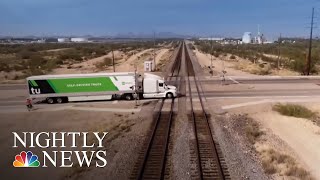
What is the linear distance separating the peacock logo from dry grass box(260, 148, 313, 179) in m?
11.0

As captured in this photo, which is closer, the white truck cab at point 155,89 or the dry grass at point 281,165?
the dry grass at point 281,165

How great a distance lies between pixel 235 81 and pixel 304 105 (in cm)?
1586

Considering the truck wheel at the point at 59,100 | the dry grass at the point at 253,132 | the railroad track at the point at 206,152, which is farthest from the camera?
the truck wheel at the point at 59,100

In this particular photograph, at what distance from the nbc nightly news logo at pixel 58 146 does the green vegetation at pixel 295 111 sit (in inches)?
574

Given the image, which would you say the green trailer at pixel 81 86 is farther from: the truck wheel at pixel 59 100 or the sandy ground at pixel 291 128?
the sandy ground at pixel 291 128

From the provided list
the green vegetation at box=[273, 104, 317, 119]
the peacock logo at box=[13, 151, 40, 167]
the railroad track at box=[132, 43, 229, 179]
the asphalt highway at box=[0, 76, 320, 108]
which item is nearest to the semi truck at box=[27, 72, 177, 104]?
the asphalt highway at box=[0, 76, 320, 108]

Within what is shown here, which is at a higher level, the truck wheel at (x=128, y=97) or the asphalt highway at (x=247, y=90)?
the truck wheel at (x=128, y=97)

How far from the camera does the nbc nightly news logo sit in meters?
18.0

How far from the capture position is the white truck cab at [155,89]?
113ft

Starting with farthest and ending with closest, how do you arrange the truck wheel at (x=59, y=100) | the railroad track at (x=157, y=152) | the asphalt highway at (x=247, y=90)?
the asphalt highway at (x=247, y=90)
the truck wheel at (x=59, y=100)
the railroad track at (x=157, y=152)

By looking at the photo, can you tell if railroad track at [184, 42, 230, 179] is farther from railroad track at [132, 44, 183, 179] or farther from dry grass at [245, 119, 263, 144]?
dry grass at [245, 119, 263, 144]

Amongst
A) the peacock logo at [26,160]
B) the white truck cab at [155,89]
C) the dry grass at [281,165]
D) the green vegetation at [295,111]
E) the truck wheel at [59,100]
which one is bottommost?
the peacock logo at [26,160]

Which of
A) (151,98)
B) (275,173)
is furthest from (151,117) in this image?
(275,173)

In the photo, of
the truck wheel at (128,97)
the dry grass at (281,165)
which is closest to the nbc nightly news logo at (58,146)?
the dry grass at (281,165)
